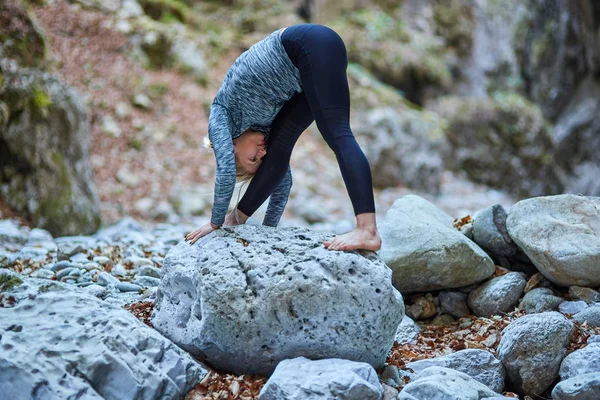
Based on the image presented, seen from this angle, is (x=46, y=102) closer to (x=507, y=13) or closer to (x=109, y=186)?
(x=109, y=186)

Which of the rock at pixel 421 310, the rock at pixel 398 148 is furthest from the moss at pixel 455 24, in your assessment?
the rock at pixel 421 310

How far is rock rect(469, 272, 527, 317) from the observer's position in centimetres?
342

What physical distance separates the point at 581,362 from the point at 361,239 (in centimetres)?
117

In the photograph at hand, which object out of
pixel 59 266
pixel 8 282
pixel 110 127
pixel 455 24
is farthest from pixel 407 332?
pixel 455 24

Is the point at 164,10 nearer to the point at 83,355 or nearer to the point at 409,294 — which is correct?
the point at 409,294

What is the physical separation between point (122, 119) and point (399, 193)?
15.4ft

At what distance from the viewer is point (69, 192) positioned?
18.3ft

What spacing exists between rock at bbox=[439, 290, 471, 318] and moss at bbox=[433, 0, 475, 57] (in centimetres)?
1143

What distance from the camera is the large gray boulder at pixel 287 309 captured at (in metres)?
2.49

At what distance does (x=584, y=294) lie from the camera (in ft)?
10.8

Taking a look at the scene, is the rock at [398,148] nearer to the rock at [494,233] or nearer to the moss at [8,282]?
the rock at [494,233]

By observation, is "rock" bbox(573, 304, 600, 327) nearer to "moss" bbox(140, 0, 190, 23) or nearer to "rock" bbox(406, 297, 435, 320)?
"rock" bbox(406, 297, 435, 320)

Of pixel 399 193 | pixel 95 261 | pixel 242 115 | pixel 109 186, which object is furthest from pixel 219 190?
pixel 399 193

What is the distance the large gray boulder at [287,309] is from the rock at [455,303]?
3.52ft
